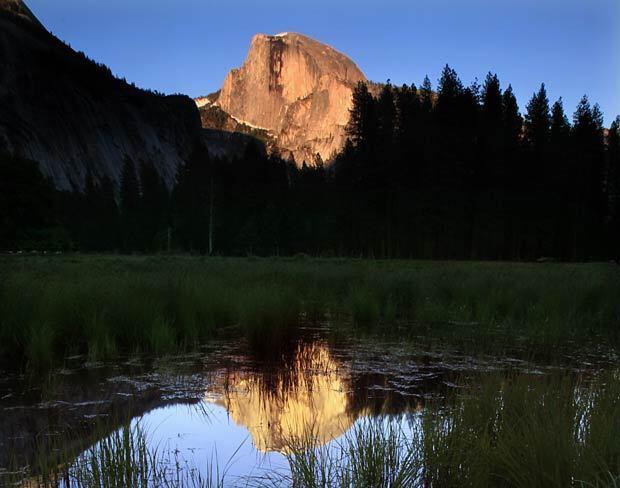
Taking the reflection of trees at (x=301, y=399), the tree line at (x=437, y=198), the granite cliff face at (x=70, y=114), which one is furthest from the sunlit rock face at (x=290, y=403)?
the granite cliff face at (x=70, y=114)

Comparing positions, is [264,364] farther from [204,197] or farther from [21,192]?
[204,197]

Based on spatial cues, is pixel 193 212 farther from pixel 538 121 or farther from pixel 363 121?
pixel 538 121

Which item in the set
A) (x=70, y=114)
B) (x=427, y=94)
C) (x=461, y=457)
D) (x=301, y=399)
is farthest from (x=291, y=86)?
(x=461, y=457)

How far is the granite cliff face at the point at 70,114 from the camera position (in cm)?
7388

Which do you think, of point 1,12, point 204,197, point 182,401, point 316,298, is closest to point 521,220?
point 204,197

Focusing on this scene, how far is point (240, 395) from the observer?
5.22 metres

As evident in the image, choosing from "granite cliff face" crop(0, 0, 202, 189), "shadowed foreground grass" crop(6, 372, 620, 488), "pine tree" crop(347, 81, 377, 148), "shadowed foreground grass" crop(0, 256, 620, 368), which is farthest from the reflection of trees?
"granite cliff face" crop(0, 0, 202, 189)

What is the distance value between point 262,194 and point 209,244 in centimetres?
927

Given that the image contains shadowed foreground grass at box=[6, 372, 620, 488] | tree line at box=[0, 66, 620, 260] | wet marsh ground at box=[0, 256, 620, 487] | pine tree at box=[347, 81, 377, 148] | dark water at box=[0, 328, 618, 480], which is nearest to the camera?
shadowed foreground grass at box=[6, 372, 620, 488]

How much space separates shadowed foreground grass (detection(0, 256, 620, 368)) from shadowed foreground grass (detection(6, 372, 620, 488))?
143 inches

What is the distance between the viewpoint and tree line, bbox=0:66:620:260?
4319 centimetres

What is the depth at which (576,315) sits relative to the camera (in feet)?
30.6

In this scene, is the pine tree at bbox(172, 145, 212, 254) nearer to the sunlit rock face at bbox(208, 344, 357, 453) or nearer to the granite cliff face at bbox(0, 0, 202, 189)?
the granite cliff face at bbox(0, 0, 202, 189)

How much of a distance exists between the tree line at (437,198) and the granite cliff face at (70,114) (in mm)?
23771
